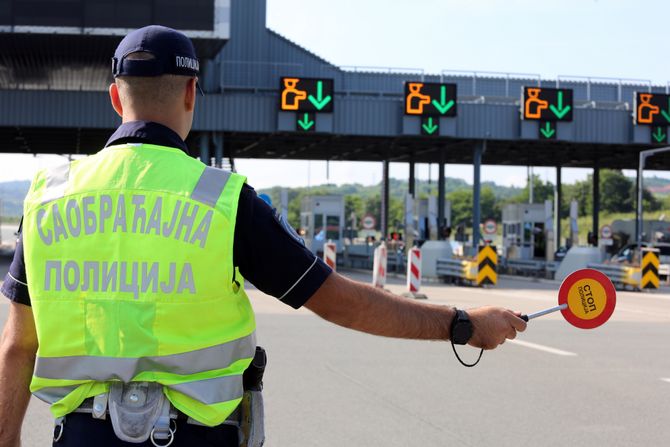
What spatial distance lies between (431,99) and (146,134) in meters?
28.7

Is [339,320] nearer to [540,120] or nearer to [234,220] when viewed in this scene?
[234,220]

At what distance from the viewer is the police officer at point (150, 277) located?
2.30 m

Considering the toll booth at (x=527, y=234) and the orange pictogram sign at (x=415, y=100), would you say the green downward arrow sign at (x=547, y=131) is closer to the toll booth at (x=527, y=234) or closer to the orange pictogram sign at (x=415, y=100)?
the orange pictogram sign at (x=415, y=100)

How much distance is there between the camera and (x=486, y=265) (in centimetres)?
2605

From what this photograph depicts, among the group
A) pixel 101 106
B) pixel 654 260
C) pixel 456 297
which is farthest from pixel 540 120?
pixel 101 106

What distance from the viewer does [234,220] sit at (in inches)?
93.0

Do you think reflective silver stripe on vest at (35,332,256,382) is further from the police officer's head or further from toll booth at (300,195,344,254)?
toll booth at (300,195,344,254)

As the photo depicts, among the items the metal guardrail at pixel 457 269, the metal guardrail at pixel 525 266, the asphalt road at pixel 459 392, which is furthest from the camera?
the metal guardrail at pixel 525 266

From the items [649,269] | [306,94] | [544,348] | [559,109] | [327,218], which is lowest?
[544,348]

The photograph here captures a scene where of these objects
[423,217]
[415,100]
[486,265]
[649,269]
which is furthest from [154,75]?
[423,217]

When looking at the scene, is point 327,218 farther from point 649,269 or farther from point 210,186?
point 210,186

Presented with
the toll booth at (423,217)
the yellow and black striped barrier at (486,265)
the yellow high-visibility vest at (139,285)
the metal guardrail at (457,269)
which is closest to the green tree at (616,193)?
the toll booth at (423,217)

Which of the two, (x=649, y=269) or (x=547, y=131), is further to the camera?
(x=547, y=131)

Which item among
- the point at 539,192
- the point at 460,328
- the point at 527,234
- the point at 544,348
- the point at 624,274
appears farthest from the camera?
the point at 539,192
